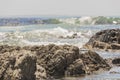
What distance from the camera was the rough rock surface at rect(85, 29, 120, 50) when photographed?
103ft

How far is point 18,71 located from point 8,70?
46 centimetres

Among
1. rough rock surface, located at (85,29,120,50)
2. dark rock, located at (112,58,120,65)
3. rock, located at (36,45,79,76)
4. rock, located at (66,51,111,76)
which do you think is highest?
rock, located at (36,45,79,76)

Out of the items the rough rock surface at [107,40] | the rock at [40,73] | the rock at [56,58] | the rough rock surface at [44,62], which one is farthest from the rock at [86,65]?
the rough rock surface at [107,40]

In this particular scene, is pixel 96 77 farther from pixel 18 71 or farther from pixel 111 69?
pixel 18 71

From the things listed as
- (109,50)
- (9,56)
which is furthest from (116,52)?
(9,56)

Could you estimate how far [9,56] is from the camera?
17.1 meters

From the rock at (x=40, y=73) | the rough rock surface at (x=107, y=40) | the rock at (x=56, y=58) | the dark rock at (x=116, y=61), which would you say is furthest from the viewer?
the rough rock surface at (x=107, y=40)

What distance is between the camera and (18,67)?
16297mm

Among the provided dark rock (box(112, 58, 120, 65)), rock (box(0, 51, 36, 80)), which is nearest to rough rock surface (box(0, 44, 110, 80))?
rock (box(0, 51, 36, 80))

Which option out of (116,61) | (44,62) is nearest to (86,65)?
(44,62)

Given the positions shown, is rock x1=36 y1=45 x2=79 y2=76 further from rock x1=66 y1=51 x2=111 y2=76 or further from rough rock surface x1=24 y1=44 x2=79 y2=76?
rock x1=66 y1=51 x2=111 y2=76

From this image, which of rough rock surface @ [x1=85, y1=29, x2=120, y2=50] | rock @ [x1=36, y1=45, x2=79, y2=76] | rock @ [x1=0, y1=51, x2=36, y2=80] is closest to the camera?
rock @ [x1=0, y1=51, x2=36, y2=80]

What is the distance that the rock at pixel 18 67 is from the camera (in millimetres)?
16281

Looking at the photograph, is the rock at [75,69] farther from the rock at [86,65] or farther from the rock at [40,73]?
the rock at [40,73]
